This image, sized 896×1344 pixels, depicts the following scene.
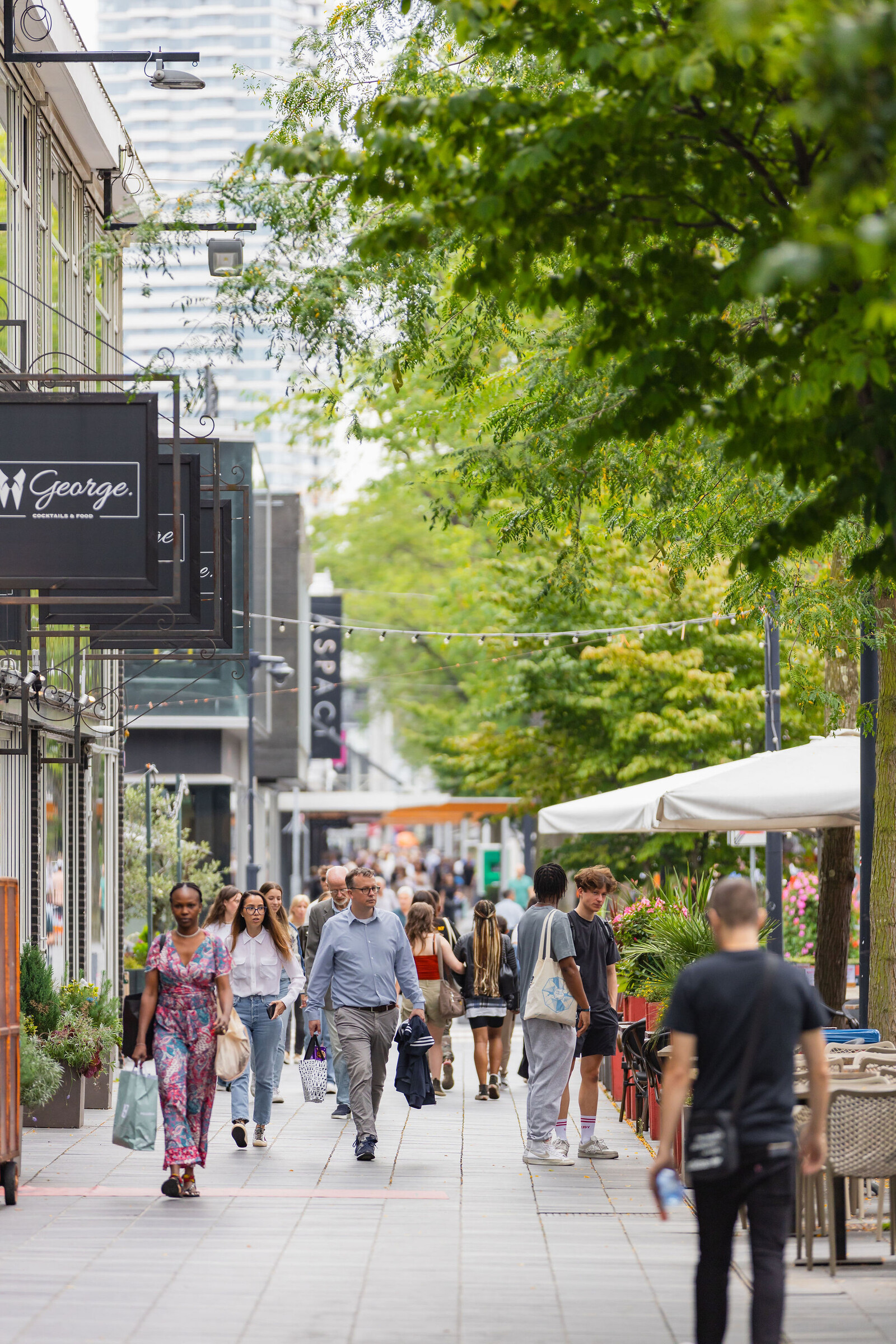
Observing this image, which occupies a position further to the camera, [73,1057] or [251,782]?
[251,782]

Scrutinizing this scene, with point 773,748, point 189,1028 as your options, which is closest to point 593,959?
point 189,1028

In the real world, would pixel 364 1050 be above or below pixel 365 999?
below

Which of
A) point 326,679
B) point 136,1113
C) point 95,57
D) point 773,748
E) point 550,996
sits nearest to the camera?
point 136,1113

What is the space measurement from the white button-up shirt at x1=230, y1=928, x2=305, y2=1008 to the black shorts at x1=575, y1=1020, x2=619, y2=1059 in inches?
83.1

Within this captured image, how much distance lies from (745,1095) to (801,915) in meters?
16.4

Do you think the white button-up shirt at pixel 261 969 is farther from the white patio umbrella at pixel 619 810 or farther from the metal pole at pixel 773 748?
the metal pole at pixel 773 748

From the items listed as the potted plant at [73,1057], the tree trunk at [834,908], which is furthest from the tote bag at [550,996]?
the tree trunk at [834,908]

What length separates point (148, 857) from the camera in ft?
71.4

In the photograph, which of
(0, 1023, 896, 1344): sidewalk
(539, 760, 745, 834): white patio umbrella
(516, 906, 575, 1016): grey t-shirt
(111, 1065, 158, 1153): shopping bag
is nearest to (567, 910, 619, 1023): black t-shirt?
(516, 906, 575, 1016): grey t-shirt

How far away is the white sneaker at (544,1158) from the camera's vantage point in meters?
11.3

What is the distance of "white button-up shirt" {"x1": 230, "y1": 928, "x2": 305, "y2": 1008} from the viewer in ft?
40.1

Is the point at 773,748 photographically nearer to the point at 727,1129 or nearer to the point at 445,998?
the point at 445,998

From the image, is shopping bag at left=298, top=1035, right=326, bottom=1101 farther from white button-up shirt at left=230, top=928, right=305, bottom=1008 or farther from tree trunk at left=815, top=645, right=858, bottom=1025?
tree trunk at left=815, top=645, right=858, bottom=1025

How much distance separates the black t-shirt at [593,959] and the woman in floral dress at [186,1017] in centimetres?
258
